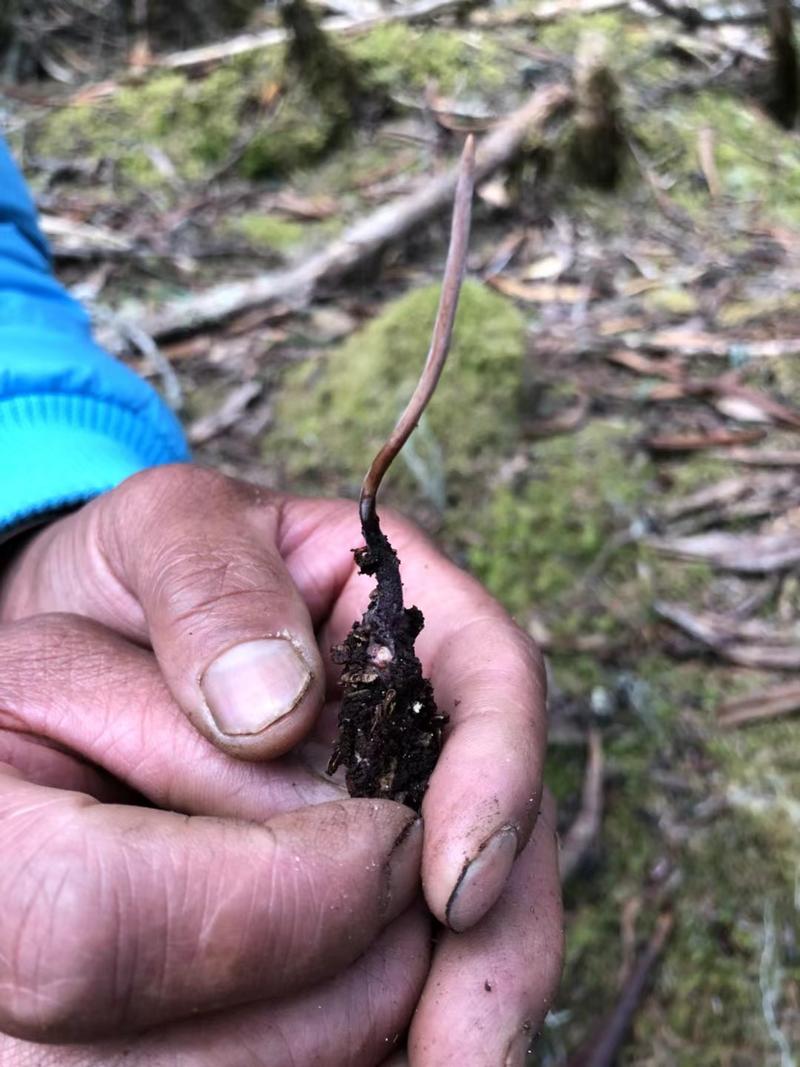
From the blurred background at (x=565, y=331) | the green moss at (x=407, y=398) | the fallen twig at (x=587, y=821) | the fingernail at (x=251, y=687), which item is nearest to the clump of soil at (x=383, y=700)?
the fingernail at (x=251, y=687)

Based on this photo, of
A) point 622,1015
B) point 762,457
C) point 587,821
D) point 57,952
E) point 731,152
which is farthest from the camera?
point 731,152

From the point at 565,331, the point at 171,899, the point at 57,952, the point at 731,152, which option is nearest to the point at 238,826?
the point at 171,899

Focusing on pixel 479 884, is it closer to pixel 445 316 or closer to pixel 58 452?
pixel 445 316

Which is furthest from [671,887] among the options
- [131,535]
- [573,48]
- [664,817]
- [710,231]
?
[573,48]

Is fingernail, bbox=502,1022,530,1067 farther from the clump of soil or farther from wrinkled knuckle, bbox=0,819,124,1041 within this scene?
wrinkled knuckle, bbox=0,819,124,1041

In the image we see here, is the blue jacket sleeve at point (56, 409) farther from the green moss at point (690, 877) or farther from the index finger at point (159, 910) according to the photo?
the green moss at point (690, 877)

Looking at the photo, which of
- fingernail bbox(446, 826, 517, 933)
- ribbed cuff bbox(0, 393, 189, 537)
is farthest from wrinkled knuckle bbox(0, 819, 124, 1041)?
ribbed cuff bbox(0, 393, 189, 537)

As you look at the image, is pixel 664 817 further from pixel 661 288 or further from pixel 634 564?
pixel 661 288
